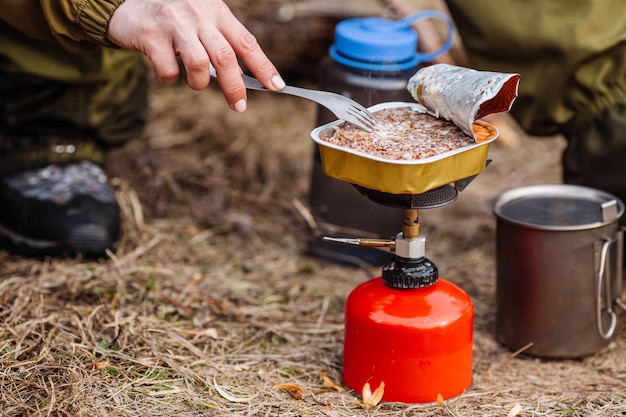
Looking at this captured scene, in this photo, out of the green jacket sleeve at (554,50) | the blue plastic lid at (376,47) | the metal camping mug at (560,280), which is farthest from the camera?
the blue plastic lid at (376,47)

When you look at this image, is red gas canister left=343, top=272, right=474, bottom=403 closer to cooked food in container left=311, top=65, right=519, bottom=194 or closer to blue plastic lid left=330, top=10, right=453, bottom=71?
cooked food in container left=311, top=65, right=519, bottom=194

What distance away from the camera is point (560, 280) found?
78.9 inches

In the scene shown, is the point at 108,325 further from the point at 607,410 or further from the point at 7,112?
the point at 607,410

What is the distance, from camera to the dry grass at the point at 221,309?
176cm

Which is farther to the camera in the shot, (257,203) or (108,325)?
(257,203)

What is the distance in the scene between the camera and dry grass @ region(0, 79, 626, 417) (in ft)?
5.78

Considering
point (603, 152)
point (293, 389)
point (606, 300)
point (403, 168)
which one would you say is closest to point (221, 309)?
point (293, 389)

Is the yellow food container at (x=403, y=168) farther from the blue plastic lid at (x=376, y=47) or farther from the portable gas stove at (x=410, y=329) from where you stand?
the blue plastic lid at (x=376, y=47)

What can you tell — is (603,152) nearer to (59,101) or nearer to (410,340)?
(410,340)

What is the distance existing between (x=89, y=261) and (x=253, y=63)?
915 mm

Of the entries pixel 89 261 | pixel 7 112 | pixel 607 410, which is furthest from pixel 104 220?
pixel 607 410

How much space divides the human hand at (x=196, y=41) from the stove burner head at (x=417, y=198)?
295 millimetres

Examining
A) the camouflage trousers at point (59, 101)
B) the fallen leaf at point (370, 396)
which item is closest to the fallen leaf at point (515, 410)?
the fallen leaf at point (370, 396)

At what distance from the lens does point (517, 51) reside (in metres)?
2.29
